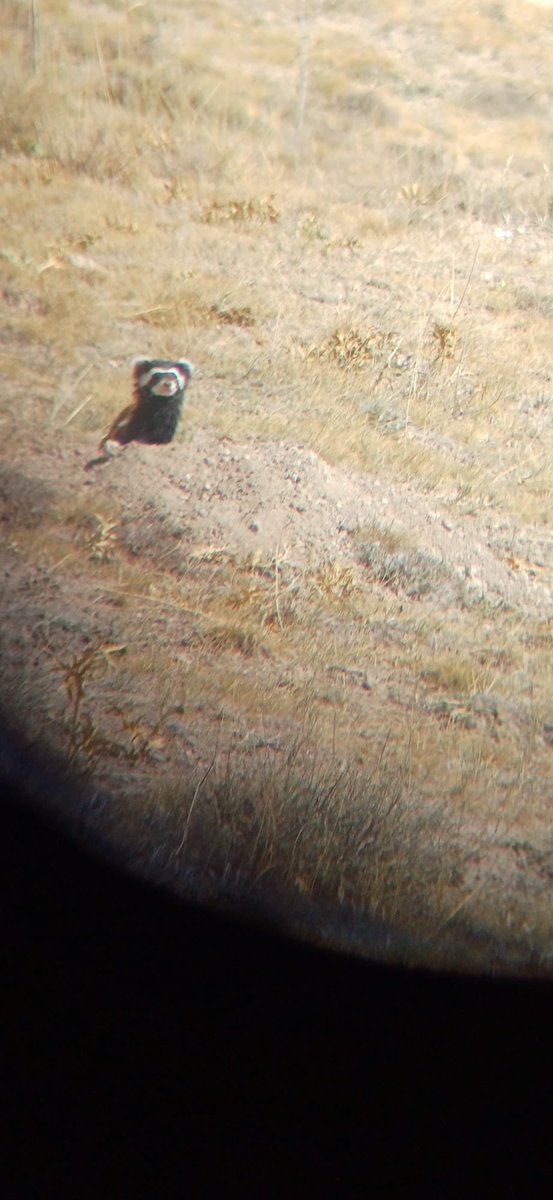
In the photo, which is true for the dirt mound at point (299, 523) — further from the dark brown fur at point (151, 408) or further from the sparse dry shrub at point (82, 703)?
the sparse dry shrub at point (82, 703)

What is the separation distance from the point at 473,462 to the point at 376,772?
0.68 metres

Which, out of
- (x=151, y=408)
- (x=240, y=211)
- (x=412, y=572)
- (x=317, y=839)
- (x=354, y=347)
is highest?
(x=240, y=211)

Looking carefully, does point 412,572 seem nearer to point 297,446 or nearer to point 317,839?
point 297,446

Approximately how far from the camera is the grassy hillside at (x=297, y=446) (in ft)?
5.93

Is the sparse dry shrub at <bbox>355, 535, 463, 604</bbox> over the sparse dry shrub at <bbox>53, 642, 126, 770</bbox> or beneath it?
over

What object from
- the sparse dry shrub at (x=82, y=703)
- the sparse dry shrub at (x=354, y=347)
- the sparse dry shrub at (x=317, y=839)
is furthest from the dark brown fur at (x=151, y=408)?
the sparse dry shrub at (x=317, y=839)

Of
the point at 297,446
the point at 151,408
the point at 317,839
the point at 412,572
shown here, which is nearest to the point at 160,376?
the point at 151,408

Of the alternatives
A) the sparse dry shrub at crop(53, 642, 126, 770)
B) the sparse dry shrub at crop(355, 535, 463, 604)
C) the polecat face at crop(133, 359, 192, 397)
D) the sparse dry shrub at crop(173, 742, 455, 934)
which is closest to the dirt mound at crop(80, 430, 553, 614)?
the sparse dry shrub at crop(355, 535, 463, 604)

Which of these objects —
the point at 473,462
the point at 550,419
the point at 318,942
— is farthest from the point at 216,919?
the point at 550,419

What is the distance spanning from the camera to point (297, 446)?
6.72 ft

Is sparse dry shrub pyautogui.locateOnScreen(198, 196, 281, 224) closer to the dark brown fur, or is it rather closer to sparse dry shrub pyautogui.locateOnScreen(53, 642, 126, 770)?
the dark brown fur

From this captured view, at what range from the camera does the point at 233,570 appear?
190cm

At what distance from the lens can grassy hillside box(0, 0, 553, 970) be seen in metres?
1.81

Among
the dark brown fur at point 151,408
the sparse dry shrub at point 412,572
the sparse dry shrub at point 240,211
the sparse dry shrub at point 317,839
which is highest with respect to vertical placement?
the sparse dry shrub at point 240,211
